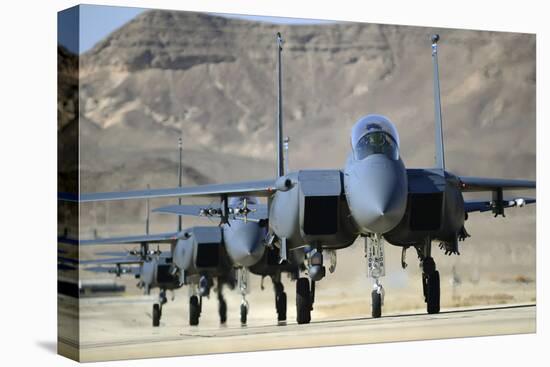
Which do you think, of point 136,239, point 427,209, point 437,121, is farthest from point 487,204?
point 136,239

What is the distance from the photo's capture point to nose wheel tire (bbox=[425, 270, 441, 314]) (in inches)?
815

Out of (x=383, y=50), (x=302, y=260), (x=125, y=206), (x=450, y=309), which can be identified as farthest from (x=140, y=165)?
(x=450, y=309)

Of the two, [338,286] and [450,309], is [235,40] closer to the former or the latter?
[338,286]

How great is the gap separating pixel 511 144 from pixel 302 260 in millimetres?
5018

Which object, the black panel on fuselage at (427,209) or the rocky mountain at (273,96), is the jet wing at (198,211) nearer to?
the rocky mountain at (273,96)

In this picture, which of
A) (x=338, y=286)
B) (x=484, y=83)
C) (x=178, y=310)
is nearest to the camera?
(x=178, y=310)

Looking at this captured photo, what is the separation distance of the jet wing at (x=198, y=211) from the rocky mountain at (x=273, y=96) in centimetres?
96

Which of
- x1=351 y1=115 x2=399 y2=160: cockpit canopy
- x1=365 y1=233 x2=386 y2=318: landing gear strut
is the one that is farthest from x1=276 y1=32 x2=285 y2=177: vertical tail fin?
x1=365 y1=233 x2=386 y2=318: landing gear strut

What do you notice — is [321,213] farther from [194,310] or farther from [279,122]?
[194,310]

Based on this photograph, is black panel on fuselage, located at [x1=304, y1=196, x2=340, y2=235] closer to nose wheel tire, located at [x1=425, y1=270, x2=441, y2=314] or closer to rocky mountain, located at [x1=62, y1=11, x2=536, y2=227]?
rocky mountain, located at [x1=62, y1=11, x2=536, y2=227]

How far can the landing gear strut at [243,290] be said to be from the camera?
19.7 metres

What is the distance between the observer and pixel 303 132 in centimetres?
2095

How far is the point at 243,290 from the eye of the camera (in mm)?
20266

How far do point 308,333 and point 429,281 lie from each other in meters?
2.62
